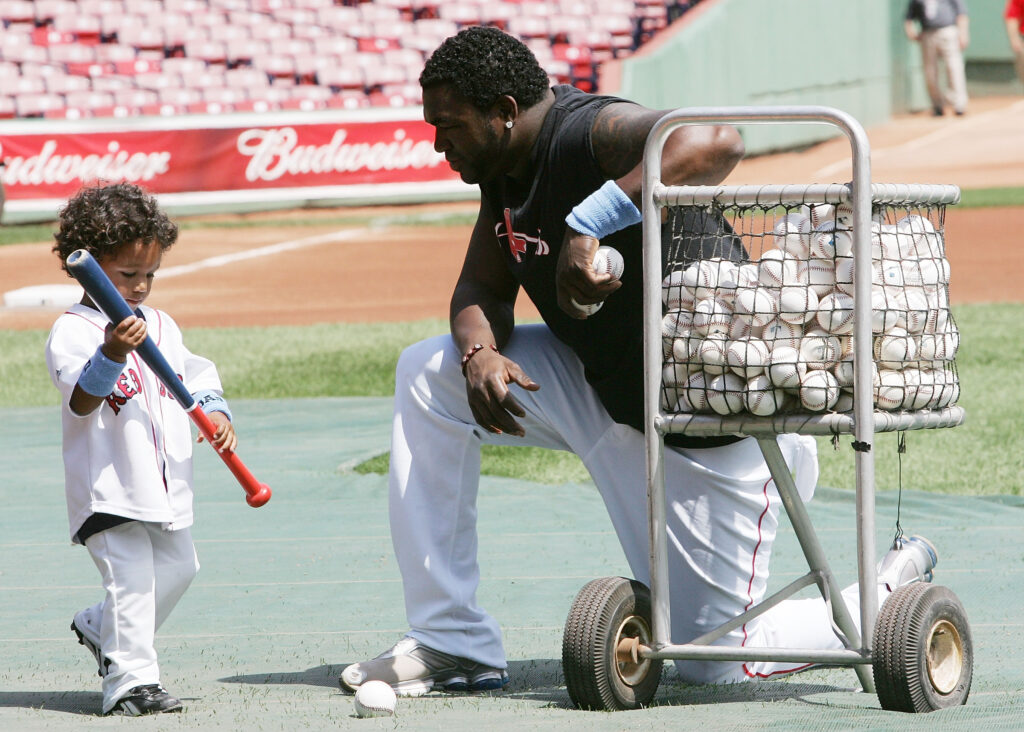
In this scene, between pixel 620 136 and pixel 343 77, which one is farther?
pixel 343 77

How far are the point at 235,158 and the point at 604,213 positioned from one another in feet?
62.9

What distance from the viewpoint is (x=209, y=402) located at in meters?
3.74

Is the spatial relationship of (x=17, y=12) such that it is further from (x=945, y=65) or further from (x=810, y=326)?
(x=810, y=326)

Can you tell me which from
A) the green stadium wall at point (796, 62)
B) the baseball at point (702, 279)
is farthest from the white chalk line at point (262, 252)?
the baseball at point (702, 279)

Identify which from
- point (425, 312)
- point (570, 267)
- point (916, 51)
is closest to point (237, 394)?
point (425, 312)

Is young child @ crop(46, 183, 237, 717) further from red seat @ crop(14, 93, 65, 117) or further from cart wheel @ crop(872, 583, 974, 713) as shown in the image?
red seat @ crop(14, 93, 65, 117)

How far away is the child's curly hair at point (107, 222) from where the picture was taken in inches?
→ 140

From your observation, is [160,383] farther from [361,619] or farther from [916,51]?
[916,51]

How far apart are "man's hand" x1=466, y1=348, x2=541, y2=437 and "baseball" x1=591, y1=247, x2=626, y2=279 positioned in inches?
16.8

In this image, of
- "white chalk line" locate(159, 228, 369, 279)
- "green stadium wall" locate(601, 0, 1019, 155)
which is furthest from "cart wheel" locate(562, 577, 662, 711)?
"green stadium wall" locate(601, 0, 1019, 155)

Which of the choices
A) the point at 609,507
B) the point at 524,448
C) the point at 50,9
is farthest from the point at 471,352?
the point at 50,9

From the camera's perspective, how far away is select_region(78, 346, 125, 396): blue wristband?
10.9 ft

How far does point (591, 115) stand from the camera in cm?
352

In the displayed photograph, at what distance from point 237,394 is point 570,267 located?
Answer: 6412mm
